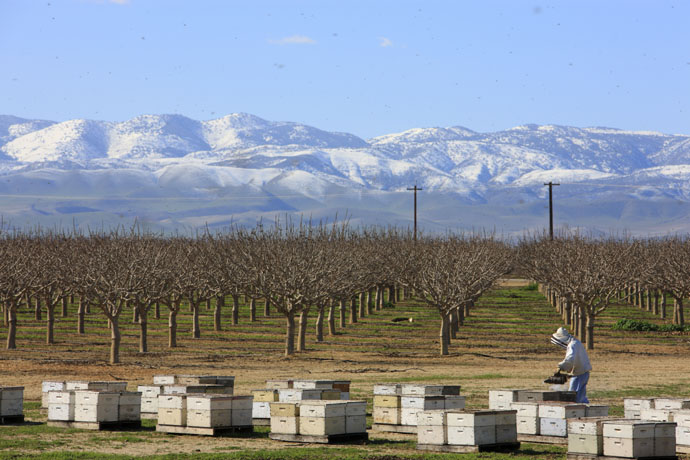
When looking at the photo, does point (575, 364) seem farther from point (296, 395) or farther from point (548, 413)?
point (296, 395)

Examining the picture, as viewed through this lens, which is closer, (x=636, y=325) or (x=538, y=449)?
(x=538, y=449)

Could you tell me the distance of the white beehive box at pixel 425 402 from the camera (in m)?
23.3

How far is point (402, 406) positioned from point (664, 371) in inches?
808

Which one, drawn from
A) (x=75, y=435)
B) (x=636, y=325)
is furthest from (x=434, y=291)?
(x=75, y=435)

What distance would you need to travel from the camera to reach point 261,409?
25.1 m

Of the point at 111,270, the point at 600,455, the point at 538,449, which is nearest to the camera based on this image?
the point at 600,455

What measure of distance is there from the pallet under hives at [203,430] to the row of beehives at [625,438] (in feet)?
24.6

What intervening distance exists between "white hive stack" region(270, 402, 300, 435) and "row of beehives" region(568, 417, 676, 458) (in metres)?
5.88

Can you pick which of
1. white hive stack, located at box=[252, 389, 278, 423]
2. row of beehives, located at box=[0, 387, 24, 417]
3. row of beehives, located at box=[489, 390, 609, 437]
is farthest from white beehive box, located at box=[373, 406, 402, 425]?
row of beehives, located at box=[0, 387, 24, 417]

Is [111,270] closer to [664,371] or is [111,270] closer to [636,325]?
[664,371]

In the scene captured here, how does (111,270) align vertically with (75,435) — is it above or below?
above

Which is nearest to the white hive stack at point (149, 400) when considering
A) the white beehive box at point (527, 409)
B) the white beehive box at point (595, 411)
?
the white beehive box at point (527, 409)

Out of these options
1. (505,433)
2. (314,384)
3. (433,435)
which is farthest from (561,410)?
(314,384)

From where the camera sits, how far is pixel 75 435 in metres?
23.1
